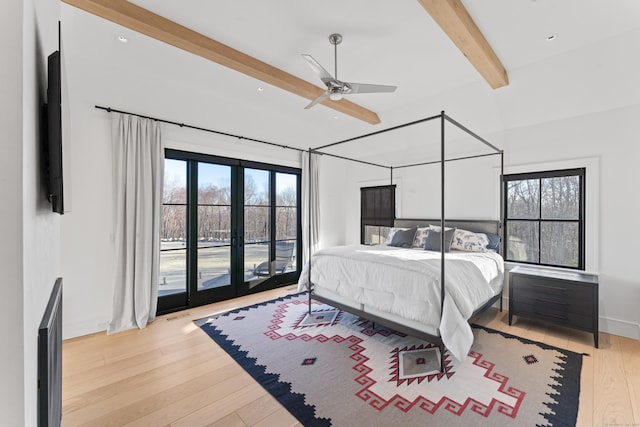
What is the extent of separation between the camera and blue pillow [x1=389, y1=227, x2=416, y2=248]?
4.38m

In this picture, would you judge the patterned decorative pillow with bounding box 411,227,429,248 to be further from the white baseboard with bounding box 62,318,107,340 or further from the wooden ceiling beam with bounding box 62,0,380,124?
the white baseboard with bounding box 62,318,107,340

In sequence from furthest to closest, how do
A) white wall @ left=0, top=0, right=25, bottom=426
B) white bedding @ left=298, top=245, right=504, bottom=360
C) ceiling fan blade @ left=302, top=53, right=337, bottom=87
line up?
white bedding @ left=298, top=245, right=504, bottom=360 < ceiling fan blade @ left=302, top=53, right=337, bottom=87 < white wall @ left=0, top=0, right=25, bottom=426

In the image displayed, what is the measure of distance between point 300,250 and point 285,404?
11.1 feet

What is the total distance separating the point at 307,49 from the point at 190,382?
3.18m

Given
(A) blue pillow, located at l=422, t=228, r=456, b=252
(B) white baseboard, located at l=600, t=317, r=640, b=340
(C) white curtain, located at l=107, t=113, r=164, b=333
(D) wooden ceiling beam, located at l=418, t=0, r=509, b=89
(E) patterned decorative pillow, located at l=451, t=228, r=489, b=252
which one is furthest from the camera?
(A) blue pillow, located at l=422, t=228, r=456, b=252

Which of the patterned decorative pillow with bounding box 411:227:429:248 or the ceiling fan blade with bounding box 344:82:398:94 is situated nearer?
the ceiling fan blade with bounding box 344:82:398:94

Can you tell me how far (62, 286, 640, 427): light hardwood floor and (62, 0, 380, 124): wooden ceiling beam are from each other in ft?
9.37

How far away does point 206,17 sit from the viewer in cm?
232

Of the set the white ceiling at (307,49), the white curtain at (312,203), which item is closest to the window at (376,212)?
the white curtain at (312,203)

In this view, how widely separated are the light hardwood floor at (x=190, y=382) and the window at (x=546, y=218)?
38.1 inches

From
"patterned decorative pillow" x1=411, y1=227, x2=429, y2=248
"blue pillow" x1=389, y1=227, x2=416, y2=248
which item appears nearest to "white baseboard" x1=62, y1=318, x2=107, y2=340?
"blue pillow" x1=389, y1=227, x2=416, y2=248

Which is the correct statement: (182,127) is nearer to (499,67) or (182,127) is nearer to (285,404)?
(285,404)

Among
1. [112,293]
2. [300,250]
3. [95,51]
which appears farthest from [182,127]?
[300,250]

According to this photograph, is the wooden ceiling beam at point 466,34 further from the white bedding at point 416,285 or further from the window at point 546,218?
the white bedding at point 416,285
